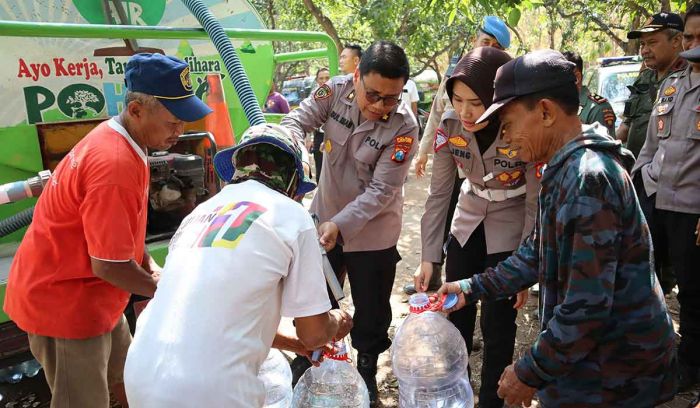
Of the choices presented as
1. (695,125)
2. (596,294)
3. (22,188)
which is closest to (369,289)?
(596,294)

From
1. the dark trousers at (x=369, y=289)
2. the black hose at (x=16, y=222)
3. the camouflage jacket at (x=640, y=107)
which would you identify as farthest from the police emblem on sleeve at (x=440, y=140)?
the camouflage jacket at (x=640, y=107)

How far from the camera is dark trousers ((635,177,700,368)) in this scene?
10.4 feet

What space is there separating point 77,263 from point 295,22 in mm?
15055

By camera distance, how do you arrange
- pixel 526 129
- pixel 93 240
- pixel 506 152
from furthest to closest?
1. pixel 506 152
2. pixel 93 240
3. pixel 526 129

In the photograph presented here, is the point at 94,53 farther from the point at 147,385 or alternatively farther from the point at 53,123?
the point at 147,385

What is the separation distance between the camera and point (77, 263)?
82.1 inches

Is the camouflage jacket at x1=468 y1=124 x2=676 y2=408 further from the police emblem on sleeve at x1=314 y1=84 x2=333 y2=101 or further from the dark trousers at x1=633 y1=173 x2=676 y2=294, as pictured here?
the dark trousers at x1=633 y1=173 x2=676 y2=294

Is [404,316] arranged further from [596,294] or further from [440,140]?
[596,294]

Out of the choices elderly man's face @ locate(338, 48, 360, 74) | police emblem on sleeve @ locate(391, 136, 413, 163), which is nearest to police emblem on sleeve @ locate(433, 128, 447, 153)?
police emblem on sleeve @ locate(391, 136, 413, 163)

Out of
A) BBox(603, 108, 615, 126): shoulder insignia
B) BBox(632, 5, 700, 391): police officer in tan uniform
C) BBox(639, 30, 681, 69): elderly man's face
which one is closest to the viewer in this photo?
BBox(632, 5, 700, 391): police officer in tan uniform

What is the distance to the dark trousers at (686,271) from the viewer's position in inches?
125

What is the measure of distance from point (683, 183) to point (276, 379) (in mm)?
2438

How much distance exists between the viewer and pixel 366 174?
2.94m

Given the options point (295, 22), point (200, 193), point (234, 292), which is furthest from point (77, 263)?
point (295, 22)
